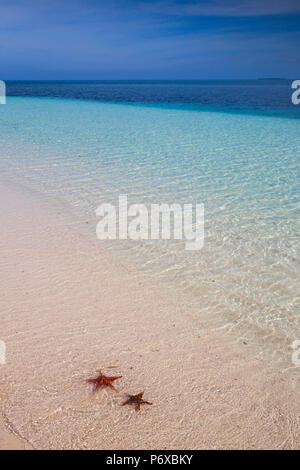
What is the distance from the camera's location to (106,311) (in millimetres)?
3580

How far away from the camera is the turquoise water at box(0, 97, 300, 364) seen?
13.5 ft

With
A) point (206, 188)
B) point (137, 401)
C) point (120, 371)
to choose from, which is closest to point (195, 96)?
point (206, 188)

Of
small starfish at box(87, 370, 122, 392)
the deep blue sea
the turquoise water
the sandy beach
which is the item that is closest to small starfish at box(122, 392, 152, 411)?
the sandy beach

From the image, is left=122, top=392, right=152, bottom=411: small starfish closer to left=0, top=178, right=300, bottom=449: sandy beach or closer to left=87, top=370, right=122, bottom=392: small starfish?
left=0, top=178, right=300, bottom=449: sandy beach

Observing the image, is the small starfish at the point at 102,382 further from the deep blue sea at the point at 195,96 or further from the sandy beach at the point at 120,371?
the deep blue sea at the point at 195,96

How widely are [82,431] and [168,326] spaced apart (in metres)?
1.35

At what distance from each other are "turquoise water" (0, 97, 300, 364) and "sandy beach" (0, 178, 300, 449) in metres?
0.54

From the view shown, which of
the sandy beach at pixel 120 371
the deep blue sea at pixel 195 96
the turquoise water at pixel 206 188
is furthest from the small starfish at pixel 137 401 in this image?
the deep blue sea at pixel 195 96

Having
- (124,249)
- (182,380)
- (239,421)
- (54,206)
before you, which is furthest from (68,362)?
(54,206)

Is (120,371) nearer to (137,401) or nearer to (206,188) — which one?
(137,401)

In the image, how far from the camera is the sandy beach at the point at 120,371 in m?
2.37

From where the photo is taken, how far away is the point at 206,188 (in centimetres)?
751

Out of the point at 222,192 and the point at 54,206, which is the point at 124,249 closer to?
the point at 54,206

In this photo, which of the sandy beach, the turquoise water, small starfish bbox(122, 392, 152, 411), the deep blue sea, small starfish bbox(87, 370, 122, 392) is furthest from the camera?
the deep blue sea
